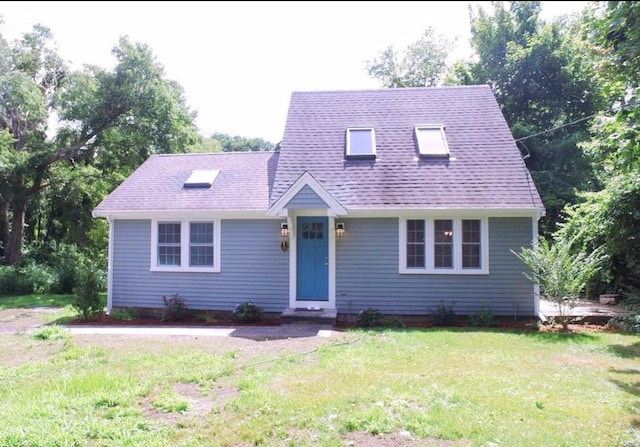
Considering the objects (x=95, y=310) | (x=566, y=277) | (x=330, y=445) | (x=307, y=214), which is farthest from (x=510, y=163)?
(x=95, y=310)

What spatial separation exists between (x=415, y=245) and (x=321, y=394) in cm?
599

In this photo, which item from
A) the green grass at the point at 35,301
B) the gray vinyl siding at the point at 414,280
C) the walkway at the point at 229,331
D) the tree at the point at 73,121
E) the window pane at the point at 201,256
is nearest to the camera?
the walkway at the point at 229,331

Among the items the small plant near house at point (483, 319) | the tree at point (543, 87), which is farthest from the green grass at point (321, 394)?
the tree at point (543, 87)

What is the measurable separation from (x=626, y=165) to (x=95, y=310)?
35.6ft

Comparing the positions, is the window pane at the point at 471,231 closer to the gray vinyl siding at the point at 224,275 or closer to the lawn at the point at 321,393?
the lawn at the point at 321,393

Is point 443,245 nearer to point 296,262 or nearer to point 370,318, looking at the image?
point 370,318

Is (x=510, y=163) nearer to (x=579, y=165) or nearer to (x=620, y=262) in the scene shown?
(x=620, y=262)

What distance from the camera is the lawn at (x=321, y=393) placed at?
3.98 m

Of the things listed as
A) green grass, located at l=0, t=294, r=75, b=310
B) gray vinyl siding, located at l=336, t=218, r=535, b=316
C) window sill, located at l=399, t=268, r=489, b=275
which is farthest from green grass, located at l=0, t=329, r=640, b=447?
green grass, located at l=0, t=294, r=75, b=310

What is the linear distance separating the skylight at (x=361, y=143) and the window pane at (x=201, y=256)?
170 inches

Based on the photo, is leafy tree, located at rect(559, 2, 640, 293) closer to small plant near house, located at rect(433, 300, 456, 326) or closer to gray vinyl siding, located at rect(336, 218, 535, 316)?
gray vinyl siding, located at rect(336, 218, 535, 316)


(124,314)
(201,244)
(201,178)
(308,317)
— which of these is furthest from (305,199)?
(124,314)

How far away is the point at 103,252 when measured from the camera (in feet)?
63.5

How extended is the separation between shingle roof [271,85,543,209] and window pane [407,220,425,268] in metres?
0.62
